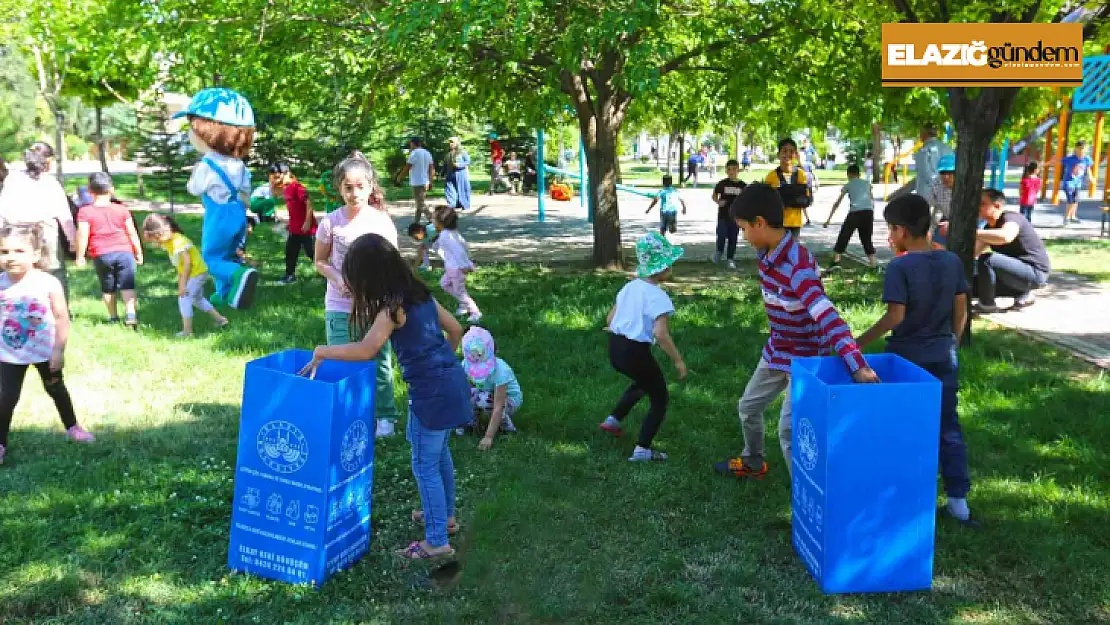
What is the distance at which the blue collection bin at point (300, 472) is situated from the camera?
377 cm

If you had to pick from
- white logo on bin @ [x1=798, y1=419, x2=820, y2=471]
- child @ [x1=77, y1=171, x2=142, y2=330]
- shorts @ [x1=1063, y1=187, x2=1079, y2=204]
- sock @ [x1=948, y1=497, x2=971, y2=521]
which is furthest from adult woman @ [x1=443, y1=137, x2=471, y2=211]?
white logo on bin @ [x1=798, y1=419, x2=820, y2=471]

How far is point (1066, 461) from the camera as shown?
541 centimetres

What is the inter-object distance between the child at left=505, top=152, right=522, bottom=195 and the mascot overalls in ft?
67.3

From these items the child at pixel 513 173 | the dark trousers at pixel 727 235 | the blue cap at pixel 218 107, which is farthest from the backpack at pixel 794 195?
the child at pixel 513 173

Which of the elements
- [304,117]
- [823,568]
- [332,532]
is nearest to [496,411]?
[332,532]

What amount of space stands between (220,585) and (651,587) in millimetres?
1950

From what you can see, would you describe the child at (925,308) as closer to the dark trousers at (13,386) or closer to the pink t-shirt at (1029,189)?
the dark trousers at (13,386)

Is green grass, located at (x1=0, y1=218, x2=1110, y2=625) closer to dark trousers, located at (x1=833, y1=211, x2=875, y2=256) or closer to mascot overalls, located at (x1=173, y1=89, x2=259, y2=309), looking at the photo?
mascot overalls, located at (x1=173, y1=89, x2=259, y2=309)

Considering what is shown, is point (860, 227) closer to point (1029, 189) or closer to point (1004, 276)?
point (1004, 276)

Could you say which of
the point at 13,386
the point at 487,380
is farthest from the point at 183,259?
the point at 487,380

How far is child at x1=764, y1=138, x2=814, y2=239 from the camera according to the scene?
10.6m

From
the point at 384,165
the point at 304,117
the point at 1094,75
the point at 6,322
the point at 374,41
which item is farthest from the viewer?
the point at 384,165

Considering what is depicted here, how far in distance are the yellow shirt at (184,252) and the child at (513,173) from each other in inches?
756

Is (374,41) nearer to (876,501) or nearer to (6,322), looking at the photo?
(6,322)
